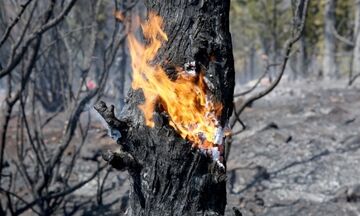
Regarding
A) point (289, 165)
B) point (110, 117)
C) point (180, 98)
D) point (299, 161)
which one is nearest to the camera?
point (110, 117)

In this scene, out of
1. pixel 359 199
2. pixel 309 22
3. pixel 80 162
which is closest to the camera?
pixel 359 199

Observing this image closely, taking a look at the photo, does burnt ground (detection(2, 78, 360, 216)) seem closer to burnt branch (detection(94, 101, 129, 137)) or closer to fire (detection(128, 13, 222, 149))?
fire (detection(128, 13, 222, 149))

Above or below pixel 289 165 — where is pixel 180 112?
above

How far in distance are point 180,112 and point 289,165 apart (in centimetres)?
409

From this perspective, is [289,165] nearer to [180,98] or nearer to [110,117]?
[180,98]

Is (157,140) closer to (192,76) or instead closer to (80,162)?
(192,76)

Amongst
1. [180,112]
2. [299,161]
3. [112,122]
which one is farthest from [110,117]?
[299,161]

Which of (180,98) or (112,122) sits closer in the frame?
(112,122)

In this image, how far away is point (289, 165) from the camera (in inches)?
251

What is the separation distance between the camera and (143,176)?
2.60 meters

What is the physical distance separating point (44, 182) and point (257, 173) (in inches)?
96.0

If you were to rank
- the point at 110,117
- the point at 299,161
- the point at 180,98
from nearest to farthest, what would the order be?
the point at 110,117
the point at 180,98
the point at 299,161

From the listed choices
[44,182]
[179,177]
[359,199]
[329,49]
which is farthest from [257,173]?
[329,49]

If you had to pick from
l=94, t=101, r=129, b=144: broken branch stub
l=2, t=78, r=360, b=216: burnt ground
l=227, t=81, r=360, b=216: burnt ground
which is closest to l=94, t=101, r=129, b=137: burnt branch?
l=94, t=101, r=129, b=144: broken branch stub
